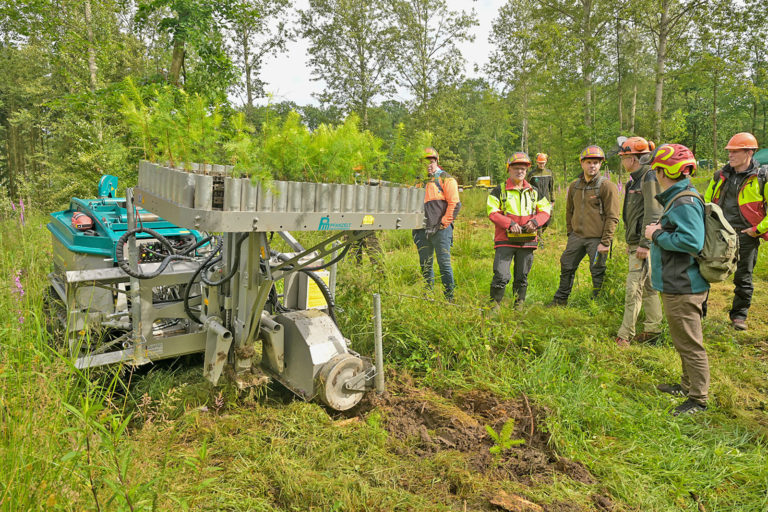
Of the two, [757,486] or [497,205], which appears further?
[497,205]

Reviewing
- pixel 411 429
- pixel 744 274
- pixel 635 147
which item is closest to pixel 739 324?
pixel 744 274

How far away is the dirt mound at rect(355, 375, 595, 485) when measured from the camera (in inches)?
104

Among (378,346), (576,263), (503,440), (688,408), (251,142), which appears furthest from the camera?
(576,263)

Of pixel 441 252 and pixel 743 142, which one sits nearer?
pixel 743 142

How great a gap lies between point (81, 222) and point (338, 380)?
9.20ft

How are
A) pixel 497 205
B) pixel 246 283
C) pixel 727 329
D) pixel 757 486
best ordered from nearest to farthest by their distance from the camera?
pixel 757 486
pixel 246 283
pixel 727 329
pixel 497 205

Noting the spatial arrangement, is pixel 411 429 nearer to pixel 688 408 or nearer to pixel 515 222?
pixel 688 408

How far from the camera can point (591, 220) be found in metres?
5.41

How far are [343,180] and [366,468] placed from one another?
168cm

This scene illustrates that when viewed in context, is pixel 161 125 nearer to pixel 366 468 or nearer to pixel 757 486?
pixel 366 468

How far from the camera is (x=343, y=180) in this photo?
2719mm

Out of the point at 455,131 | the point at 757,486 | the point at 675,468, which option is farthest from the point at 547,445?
the point at 455,131

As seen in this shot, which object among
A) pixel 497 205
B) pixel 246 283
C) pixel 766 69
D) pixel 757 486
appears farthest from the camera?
pixel 766 69

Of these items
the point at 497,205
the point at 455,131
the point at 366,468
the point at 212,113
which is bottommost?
the point at 366,468
